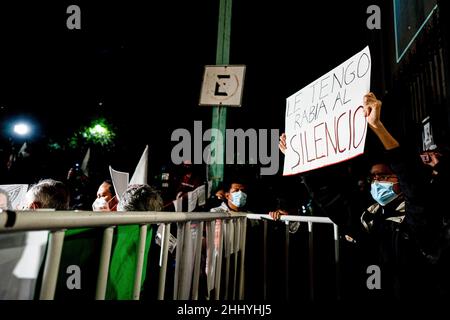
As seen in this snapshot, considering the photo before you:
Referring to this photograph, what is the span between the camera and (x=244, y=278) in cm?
433

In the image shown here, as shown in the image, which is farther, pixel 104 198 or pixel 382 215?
pixel 104 198

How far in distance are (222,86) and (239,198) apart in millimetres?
1968

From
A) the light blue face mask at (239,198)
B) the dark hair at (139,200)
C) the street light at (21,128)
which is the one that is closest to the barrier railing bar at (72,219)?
the dark hair at (139,200)

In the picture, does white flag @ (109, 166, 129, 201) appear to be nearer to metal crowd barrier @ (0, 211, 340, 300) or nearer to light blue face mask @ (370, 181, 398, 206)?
metal crowd barrier @ (0, 211, 340, 300)

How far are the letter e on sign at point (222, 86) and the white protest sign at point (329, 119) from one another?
1703mm

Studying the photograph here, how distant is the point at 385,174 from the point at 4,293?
9.38 feet

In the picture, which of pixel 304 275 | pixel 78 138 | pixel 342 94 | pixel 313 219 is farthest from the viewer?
pixel 78 138

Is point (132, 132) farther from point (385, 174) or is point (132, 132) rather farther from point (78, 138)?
point (385, 174)

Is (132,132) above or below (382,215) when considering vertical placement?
above

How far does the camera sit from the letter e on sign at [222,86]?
4746 millimetres

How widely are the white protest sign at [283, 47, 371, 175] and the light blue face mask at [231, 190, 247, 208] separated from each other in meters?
2.29

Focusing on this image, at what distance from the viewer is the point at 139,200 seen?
2.53 meters

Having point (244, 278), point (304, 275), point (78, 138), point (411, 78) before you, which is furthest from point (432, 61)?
point (78, 138)
